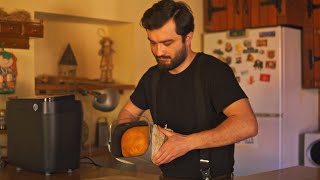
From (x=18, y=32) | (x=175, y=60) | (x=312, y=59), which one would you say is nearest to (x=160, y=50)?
(x=175, y=60)

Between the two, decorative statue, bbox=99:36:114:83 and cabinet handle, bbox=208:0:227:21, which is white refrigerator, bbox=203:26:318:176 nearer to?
cabinet handle, bbox=208:0:227:21

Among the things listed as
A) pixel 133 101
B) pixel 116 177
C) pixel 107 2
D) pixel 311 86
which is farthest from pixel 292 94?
pixel 116 177

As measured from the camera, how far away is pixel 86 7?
3.39 metres

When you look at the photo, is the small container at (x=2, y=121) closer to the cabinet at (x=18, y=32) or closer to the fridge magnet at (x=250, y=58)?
the cabinet at (x=18, y=32)

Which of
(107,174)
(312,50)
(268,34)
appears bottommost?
(107,174)

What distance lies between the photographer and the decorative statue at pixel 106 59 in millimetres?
3764

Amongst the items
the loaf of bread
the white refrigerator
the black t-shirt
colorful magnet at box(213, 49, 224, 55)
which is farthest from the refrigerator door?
the loaf of bread

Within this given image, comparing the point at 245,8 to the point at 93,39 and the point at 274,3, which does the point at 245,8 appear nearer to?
the point at 274,3

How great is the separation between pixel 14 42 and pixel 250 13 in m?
1.79

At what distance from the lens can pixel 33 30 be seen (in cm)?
302

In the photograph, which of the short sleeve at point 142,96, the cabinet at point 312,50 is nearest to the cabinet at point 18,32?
the short sleeve at point 142,96

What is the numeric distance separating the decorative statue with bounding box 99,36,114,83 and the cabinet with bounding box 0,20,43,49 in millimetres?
777

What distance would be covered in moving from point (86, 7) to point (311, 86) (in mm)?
1738

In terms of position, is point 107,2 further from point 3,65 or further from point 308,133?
point 308,133
